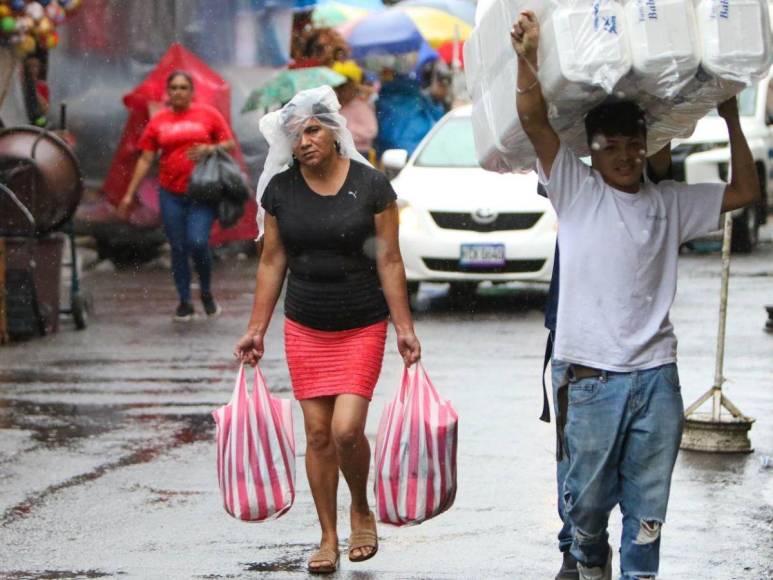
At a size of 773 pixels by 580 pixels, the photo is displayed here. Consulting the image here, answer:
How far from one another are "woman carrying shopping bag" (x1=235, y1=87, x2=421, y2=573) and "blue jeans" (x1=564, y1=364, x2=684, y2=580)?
1356mm

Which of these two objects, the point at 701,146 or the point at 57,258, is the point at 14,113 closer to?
the point at 57,258

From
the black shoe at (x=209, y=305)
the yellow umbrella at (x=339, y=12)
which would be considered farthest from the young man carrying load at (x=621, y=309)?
the yellow umbrella at (x=339, y=12)

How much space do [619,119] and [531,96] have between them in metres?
0.30

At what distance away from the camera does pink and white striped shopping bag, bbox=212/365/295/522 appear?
21.9 ft

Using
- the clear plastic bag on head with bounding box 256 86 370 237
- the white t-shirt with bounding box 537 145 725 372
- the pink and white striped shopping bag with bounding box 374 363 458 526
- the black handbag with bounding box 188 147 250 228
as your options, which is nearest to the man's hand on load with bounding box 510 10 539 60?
the white t-shirt with bounding box 537 145 725 372

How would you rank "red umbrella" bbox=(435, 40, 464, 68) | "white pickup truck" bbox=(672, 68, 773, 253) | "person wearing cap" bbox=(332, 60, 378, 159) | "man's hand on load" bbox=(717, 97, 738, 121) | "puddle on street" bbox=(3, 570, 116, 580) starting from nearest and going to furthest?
1. "man's hand on load" bbox=(717, 97, 738, 121)
2. "puddle on street" bbox=(3, 570, 116, 580)
3. "person wearing cap" bbox=(332, 60, 378, 159)
4. "white pickup truck" bbox=(672, 68, 773, 253)
5. "red umbrella" bbox=(435, 40, 464, 68)

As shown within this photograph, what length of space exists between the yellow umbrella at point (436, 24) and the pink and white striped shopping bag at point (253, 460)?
2167cm

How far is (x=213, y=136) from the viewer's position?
14812 millimetres

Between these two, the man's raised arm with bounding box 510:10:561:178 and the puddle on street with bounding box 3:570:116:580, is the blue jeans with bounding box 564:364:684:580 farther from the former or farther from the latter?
the puddle on street with bounding box 3:570:116:580

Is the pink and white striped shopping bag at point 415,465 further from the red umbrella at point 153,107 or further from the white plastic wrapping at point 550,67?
the red umbrella at point 153,107

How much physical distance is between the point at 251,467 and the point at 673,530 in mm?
1781

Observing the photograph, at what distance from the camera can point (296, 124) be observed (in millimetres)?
6793

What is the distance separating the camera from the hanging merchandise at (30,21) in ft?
51.1

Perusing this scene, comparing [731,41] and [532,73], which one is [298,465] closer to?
[532,73]
